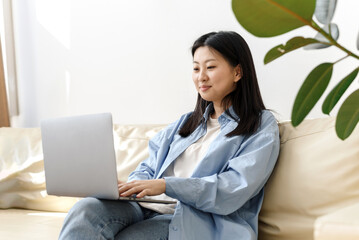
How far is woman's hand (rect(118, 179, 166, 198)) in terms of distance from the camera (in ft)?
4.54

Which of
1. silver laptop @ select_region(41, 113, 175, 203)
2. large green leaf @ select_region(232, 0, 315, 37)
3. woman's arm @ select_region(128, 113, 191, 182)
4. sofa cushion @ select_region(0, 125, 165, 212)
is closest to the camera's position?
large green leaf @ select_region(232, 0, 315, 37)

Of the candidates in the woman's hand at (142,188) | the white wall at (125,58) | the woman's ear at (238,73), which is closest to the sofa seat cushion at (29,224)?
the woman's hand at (142,188)

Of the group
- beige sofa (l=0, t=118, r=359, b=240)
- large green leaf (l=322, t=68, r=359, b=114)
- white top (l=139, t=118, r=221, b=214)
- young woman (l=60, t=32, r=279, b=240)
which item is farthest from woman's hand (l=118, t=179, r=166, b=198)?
large green leaf (l=322, t=68, r=359, b=114)

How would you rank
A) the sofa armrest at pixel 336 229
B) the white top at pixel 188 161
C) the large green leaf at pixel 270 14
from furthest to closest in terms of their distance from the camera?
the white top at pixel 188 161 < the sofa armrest at pixel 336 229 < the large green leaf at pixel 270 14

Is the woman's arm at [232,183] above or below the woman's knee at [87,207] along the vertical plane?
above

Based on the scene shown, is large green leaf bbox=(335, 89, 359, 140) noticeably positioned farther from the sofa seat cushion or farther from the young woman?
the sofa seat cushion

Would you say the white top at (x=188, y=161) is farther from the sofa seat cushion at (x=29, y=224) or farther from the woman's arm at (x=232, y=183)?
the sofa seat cushion at (x=29, y=224)

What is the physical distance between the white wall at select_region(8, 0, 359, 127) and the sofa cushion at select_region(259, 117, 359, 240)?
458mm

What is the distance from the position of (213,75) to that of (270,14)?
104 cm

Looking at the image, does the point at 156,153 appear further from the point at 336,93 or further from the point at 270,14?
the point at 270,14

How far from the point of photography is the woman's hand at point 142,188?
54.5 inches

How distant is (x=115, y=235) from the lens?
1463 mm

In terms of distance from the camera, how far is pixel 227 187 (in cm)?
144

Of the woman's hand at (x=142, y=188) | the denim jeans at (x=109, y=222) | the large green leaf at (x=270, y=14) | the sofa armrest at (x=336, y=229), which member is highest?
the large green leaf at (x=270, y=14)
